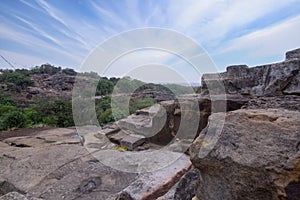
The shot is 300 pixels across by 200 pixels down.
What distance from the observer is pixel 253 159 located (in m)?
0.75

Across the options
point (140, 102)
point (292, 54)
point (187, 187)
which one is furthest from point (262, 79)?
point (140, 102)

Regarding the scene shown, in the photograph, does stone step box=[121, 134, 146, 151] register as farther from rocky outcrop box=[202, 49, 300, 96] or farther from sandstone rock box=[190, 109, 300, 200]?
sandstone rock box=[190, 109, 300, 200]

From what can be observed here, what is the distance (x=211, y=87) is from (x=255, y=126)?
1256 mm

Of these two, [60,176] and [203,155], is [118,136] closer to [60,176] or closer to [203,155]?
[60,176]

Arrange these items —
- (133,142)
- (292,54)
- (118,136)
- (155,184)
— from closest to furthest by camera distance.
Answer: (155,184) < (292,54) < (133,142) < (118,136)

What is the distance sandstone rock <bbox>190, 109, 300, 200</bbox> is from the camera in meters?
0.70

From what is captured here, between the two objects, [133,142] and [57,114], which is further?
[57,114]

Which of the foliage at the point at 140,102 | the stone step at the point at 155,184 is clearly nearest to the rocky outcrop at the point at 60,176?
the stone step at the point at 155,184

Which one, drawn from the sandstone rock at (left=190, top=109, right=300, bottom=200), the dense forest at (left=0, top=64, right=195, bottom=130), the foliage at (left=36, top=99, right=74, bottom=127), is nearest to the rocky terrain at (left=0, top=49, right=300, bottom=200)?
the sandstone rock at (left=190, top=109, right=300, bottom=200)

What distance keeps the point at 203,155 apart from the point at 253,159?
8.2 inches

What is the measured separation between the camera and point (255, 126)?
2.90ft

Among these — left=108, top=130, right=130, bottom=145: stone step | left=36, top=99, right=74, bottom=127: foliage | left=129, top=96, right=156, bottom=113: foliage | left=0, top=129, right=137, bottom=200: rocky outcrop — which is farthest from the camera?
left=36, top=99, right=74, bottom=127: foliage

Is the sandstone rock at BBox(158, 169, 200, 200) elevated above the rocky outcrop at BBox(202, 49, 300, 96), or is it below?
below

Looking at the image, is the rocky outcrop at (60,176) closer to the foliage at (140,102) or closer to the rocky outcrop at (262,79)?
the rocky outcrop at (262,79)
